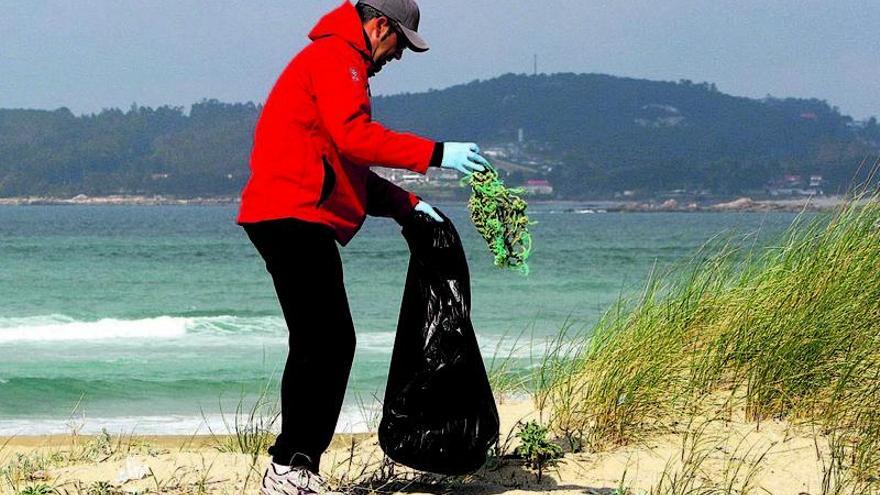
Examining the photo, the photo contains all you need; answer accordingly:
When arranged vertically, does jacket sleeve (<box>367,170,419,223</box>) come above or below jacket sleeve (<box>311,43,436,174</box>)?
below

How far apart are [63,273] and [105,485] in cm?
2826

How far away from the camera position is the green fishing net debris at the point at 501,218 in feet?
12.7

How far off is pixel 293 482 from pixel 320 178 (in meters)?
0.99

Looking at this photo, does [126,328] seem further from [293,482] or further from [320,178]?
[320,178]

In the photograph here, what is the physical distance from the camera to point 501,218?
3.98 meters

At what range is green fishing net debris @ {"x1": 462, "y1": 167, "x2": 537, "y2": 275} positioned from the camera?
3869mm

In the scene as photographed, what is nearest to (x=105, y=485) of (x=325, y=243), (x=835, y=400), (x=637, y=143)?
(x=325, y=243)

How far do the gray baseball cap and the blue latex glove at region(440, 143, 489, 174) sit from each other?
0.32 metres

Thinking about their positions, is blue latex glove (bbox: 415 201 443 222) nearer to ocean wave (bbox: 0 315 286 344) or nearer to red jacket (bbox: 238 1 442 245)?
red jacket (bbox: 238 1 442 245)

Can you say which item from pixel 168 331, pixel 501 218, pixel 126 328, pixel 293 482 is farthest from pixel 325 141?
pixel 126 328

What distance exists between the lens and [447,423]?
3.90 m

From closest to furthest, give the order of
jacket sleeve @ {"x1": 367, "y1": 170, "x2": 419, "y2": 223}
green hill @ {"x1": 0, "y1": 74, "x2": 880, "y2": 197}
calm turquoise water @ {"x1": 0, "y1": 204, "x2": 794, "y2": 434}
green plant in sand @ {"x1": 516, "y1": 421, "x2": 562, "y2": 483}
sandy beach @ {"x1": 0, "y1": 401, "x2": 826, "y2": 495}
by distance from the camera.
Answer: jacket sleeve @ {"x1": 367, "y1": 170, "x2": 419, "y2": 223} < sandy beach @ {"x1": 0, "y1": 401, "x2": 826, "y2": 495} < green plant in sand @ {"x1": 516, "y1": 421, "x2": 562, "y2": 483} < calm turquoise water @ {"x1": 0, "y1": 204, "x2": 794, "y2": 434} < green hill @ {"x1": 0, "y1": 74, "x2": 880, "y2": 197}

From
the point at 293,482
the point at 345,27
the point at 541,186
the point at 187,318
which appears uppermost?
the point at 345,27

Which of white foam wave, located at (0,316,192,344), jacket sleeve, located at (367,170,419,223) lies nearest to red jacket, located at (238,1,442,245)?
jacket sleeve, located at (367,170,419,223)
